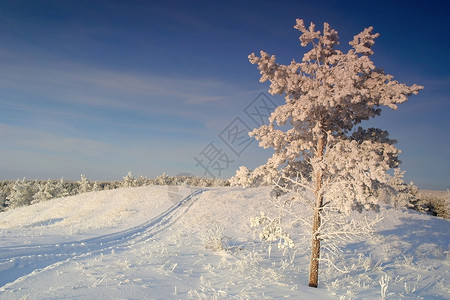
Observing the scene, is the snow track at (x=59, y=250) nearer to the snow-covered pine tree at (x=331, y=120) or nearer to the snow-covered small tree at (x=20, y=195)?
the snow-covered pine tree at (x=331, y=120)

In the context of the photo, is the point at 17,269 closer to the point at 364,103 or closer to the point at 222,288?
the point at 222,288

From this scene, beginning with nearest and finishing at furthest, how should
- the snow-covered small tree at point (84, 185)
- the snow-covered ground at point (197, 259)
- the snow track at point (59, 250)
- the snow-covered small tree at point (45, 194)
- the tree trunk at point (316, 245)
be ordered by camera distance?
the snow-covered ground at point (197, 259) < the snow track at point (59, 250) < the tree trunk at point (316, 245) < the snow-covered small tree at point (45, 194) < the snow-covered small tree at point (84, 185)

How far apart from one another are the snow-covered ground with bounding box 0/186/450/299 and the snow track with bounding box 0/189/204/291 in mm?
37

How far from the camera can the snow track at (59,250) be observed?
33.2ft

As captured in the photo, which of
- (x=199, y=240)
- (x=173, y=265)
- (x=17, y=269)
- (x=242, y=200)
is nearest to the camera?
(x=17, y=269)

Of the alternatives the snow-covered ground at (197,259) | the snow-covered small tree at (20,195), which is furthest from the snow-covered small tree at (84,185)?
the snow-covered ground at (197,259)

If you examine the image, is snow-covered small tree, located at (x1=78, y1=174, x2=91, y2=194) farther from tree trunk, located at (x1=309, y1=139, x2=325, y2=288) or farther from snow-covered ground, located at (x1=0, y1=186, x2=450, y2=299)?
tree trunk, located at (x1=309, y1=139, x2=325, y2=288)

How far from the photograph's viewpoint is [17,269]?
10.4m

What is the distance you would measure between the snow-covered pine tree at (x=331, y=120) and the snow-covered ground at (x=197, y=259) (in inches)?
115

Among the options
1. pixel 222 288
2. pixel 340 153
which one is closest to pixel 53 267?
pixel 222 288

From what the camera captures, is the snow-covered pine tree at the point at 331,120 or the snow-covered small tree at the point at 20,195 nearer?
the snow-covered pine tree at the point at 331,120

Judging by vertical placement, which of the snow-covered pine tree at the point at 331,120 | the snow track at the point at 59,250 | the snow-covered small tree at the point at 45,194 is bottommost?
the snow track at the point at 59,250

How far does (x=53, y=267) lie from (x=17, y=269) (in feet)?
4.67

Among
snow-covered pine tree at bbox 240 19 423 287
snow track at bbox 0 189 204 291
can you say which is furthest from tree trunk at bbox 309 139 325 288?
snow track at bbox 0 189 204 291
